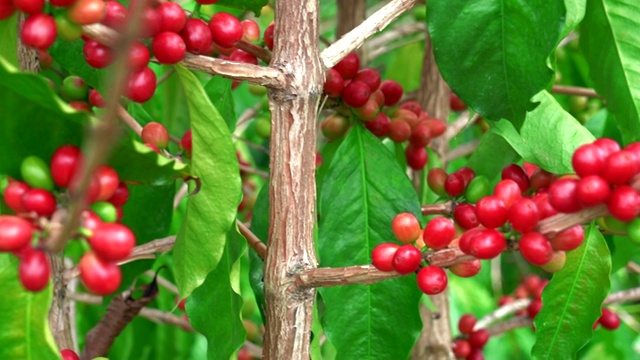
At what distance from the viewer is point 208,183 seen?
2.43 ft

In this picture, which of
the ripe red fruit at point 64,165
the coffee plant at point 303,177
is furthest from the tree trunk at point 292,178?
the ripe red fruit at point 64,165

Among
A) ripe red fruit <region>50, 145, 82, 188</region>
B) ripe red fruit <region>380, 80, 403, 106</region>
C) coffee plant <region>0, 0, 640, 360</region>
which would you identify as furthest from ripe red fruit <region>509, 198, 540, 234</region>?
ripe red fruit <region>380, 80, 403, 106</region>

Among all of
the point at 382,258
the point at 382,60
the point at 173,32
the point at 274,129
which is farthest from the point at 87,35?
the point at 382,60

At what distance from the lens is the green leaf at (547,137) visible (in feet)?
2.84

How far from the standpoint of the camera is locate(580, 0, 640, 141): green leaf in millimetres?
903

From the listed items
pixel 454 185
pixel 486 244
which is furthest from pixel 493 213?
pixel 454 185

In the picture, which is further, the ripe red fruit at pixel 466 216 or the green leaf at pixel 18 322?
the ripe red fruit at pixel 466 216

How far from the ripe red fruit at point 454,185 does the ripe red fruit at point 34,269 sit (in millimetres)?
520

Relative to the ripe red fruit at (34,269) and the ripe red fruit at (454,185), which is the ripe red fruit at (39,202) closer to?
the ripe red fruit at (34,269)

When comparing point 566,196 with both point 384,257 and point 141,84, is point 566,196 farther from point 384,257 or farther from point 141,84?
point 141,84

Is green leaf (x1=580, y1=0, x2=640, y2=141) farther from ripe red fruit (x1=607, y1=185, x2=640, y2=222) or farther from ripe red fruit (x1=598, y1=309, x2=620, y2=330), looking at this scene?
ripe red fruit (x1=598, y1=309, x2=620, y2=330)

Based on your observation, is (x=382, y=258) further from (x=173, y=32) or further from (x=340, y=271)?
(x=173, y=32)

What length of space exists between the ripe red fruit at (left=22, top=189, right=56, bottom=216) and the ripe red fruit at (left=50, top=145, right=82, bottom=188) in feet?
0.06

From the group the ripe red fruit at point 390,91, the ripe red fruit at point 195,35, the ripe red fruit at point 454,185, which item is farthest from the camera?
the ripe red fruit at point 390,91
